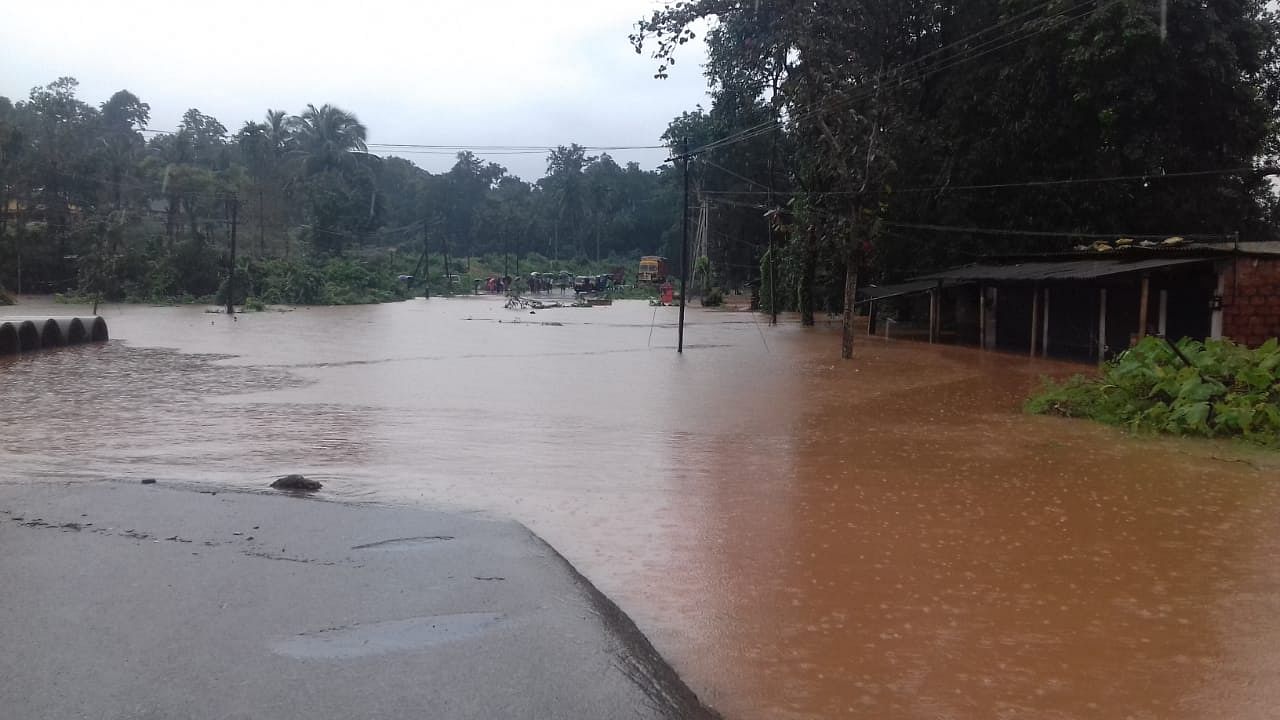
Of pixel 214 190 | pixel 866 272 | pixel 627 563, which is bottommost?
pixel 627 563

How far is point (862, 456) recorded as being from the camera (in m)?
11.7

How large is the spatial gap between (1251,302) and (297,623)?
20525mm

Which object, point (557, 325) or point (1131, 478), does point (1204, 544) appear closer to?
point (1131, 478)

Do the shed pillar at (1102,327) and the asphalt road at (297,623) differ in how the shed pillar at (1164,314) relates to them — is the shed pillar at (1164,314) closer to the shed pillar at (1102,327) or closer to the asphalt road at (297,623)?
the shed pillar at (1102,327)

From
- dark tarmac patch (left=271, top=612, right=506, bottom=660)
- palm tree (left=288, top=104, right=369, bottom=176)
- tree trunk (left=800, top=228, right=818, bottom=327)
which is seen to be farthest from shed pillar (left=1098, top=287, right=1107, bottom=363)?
palm tree (left=288, top=104, right=369, bottom=176)

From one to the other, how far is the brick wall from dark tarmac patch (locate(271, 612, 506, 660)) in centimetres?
1951

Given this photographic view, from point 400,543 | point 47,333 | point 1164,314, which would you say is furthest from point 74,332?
point 1164,314

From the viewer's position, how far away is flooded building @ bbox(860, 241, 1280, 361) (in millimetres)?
19500

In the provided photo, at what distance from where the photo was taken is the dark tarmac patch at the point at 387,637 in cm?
430

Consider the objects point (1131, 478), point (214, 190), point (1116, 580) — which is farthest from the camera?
point (214, 190)

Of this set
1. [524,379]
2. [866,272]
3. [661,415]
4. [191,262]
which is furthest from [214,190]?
[661,415]

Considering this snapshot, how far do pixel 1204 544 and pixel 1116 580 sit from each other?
1.62m

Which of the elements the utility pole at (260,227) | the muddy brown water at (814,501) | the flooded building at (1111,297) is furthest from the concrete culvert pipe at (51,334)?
the utility pole at (260,227)

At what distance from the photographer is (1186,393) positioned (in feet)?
44.5
